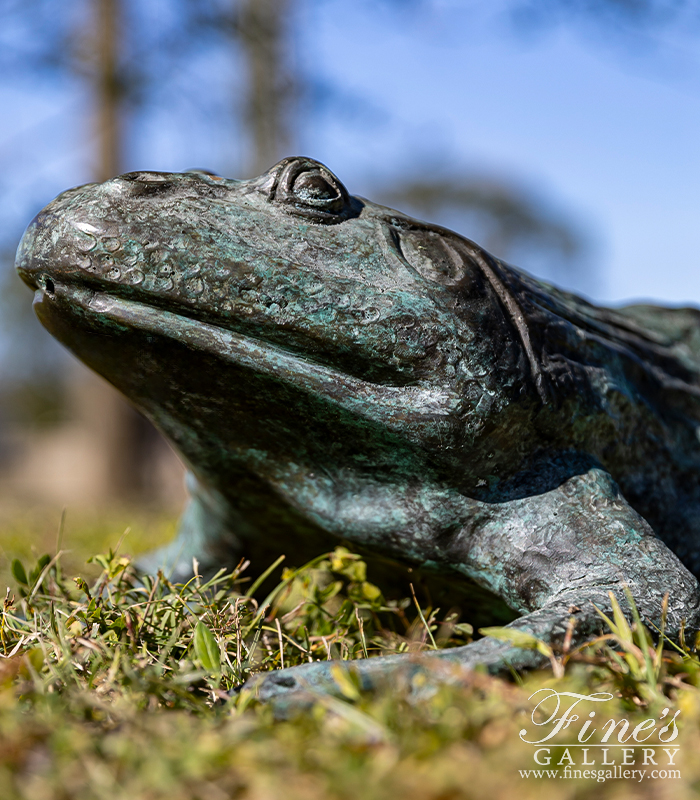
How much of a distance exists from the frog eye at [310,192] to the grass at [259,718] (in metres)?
0.90

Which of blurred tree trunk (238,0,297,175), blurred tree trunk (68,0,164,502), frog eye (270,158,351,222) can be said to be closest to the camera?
frog eye (270,158,351,222)

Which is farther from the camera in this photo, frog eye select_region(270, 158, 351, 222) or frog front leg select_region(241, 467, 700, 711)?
frog eye select_region(270, 158, 351, 222)

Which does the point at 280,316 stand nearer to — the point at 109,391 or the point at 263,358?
the point at 263,358

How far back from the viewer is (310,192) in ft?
5.64

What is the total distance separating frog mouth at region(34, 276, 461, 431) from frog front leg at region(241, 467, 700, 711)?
0.95 feet

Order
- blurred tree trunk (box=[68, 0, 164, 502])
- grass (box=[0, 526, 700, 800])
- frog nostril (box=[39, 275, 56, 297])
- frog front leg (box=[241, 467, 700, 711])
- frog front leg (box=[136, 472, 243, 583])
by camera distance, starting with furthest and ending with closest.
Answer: blurred tree trunk (box=[68, 0, 164, 502]) < frog front leg (box=[136, 472, 243, 583]) < frog nostril (box=[39, 275, 56, 297]) < frog front leg (box=[241, 467, 700, 711]) < grass (box=[0, 526, 700, 800])

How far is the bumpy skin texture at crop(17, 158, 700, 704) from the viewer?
5.16ft

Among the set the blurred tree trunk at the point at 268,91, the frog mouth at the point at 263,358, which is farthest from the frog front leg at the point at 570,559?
the blurred tree trunk at the point at 268,91

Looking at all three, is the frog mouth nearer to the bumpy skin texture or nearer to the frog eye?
the bumpy skin texture

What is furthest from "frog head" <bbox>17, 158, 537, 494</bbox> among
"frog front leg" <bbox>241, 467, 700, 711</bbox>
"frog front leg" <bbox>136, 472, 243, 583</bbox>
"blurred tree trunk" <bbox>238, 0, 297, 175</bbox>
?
"blurred tree trunk" <bbox>238, 0, 297, 175</bbox>

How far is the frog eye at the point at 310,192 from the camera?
1.71 metres

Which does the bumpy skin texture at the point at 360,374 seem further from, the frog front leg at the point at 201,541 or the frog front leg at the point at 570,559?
the frog front leg at the point at 201,541

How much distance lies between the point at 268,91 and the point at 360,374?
26.0ft

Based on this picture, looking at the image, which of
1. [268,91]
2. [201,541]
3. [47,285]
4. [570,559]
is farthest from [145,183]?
[268,91]
